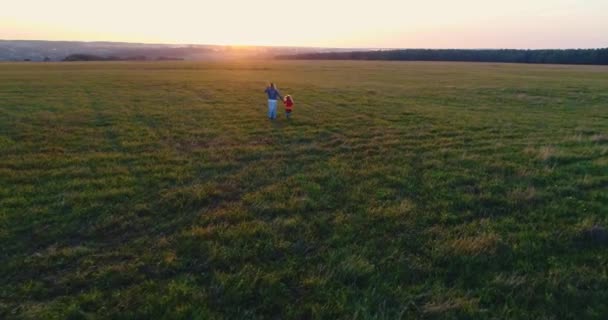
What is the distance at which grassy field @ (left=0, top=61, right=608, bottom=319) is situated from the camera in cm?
516

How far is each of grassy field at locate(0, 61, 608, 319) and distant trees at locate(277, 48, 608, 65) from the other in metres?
103

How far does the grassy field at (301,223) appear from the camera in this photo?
16.9 feet

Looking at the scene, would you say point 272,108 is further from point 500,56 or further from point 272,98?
point 500,56

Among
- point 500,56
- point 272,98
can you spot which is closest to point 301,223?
point 272,98

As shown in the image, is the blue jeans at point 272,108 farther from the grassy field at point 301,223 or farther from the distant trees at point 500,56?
the distant trees at point 500,56

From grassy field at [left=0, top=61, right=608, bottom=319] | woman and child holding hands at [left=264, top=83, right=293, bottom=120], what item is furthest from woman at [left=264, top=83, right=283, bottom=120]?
grassy field at [left=0, top=61, right=608, bottom=319]

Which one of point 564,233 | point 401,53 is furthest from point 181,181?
point 401,53

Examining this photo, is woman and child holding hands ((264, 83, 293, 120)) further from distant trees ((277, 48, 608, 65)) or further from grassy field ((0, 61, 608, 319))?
distant trees ((277, 48, 608, 65))

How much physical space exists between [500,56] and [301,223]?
410 ft

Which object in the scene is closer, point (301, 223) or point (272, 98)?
point (301, 223)

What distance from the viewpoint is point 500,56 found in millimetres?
116375

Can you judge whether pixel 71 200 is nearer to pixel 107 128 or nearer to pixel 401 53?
pixel 107 128

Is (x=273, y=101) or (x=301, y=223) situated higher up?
(x=273, y=101)

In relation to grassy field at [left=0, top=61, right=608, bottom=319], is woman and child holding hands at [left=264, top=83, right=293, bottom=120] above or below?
above
